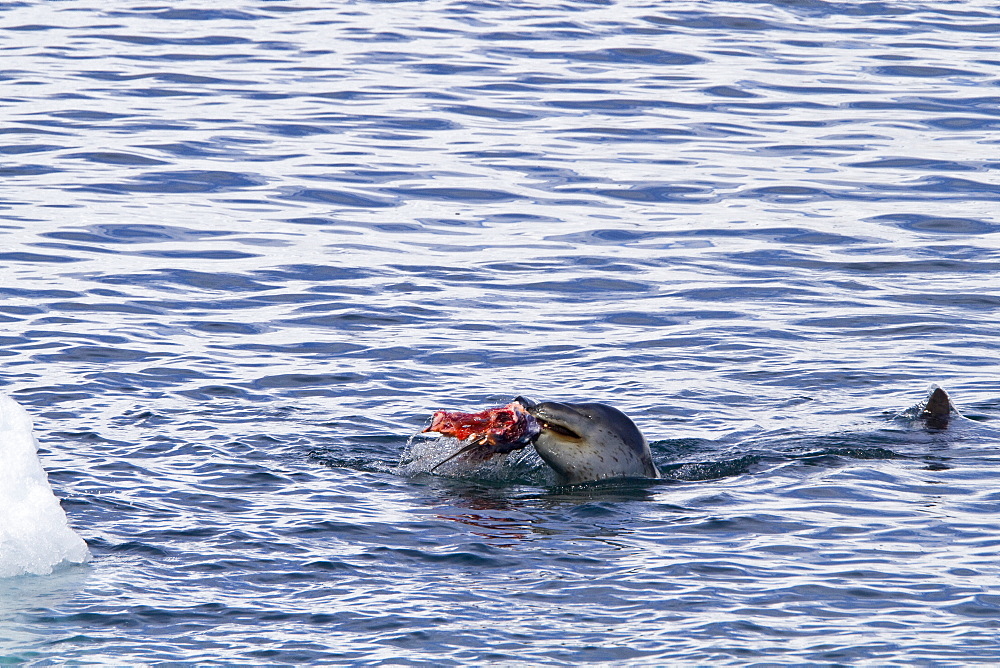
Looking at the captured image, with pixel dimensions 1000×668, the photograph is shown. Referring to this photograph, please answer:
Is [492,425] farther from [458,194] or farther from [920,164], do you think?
[920,164]

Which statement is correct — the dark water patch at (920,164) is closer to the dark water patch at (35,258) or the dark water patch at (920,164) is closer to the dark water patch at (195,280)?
the dark water patch at (195,280)

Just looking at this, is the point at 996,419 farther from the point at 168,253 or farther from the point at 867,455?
the point at 168,253

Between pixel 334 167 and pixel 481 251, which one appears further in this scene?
pixel 334 167

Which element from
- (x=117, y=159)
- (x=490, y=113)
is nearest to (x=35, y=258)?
(x=117, y=159)

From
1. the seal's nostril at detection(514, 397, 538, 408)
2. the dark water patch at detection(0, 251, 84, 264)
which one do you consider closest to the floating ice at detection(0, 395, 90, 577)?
the seal's nostril at detection(514, 397, 538, 408)

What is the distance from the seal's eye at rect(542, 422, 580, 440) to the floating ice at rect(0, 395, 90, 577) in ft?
8.97

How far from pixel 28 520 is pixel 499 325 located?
566cm

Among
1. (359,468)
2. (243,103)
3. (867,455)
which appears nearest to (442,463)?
(359,468)

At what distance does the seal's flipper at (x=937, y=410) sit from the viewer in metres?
9.88

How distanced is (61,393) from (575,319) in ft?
14.0

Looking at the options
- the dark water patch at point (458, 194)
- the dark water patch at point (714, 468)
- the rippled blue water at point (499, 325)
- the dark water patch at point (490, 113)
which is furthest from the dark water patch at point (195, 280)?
the dark water patch at point (490, 113)

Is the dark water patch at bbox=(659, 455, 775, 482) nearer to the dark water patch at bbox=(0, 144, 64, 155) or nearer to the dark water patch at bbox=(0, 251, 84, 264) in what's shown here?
the dark water patch at bbox=(0, 251, 84, 264)

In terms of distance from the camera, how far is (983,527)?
8.26 meters

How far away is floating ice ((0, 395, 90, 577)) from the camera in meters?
7.33
